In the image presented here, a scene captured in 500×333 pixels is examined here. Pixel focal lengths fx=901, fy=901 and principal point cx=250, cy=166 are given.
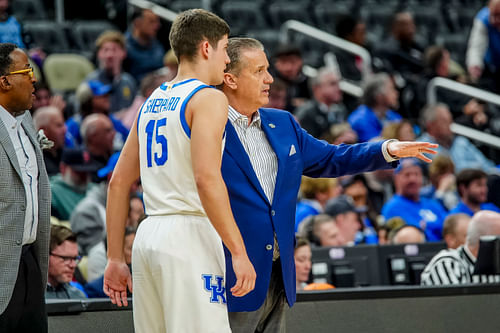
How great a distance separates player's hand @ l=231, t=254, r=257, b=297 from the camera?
10.3 feet

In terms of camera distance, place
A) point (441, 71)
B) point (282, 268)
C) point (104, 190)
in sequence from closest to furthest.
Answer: point (282, 268), point (104, 190), point (441, 71)

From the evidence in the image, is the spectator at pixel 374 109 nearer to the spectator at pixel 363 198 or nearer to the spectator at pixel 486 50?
the spectator at pixel 363 198

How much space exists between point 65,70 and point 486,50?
19.4 feet

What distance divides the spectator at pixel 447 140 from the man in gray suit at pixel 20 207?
735 centimetres

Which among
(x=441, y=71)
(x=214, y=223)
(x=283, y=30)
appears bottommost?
(x=214, y=223)

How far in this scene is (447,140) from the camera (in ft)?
Result: 35.1

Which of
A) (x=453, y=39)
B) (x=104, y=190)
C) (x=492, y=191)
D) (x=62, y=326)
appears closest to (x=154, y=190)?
(x=62, y=326)

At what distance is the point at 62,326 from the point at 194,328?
1407 mm

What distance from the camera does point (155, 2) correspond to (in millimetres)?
12664

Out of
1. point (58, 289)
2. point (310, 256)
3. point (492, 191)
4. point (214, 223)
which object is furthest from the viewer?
point (492, 191)

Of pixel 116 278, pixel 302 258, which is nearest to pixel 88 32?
pixel 302 258

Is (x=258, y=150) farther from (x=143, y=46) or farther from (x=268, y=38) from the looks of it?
(x=268, y=38)

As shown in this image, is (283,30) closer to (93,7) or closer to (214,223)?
(93,7)

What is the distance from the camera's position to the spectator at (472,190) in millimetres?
8445
